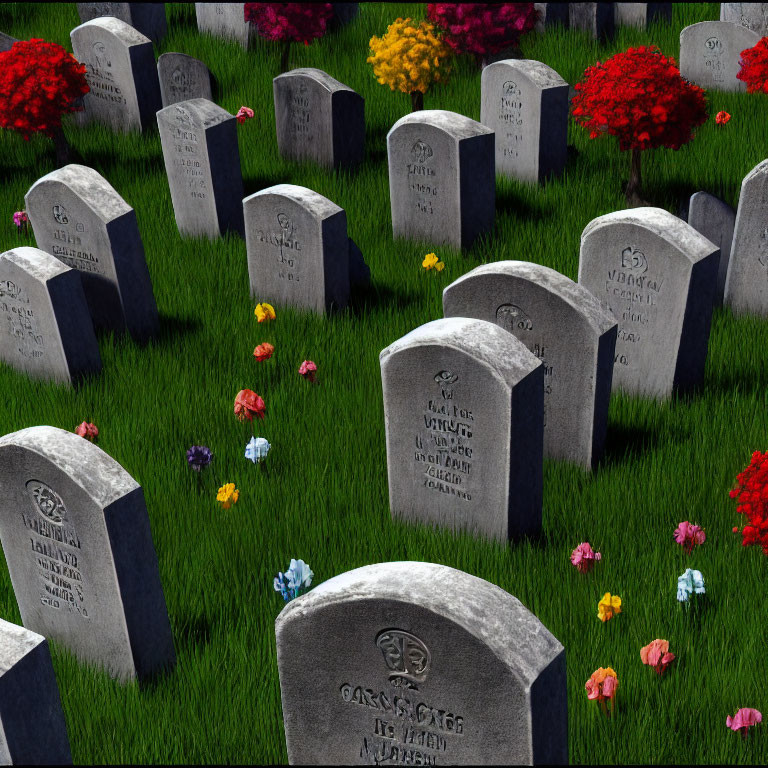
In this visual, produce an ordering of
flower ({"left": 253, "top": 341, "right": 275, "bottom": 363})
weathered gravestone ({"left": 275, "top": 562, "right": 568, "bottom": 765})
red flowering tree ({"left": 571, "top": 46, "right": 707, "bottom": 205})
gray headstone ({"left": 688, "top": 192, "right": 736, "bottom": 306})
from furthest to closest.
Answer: red flowering tree ({"left": 571, "top": 46, "right": 707, "bottom": 205}), gray headstone ({"left": 688, "top": 192, "right": 736, "bottom": 306}), flower ({"left": 253, "top": 341, "right": 275, "bottom": 363}), weathered gravestone ({"left": 275, "top": 562, "right": 568, "bottom": 765})

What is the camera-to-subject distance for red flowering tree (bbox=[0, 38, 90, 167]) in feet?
29.8

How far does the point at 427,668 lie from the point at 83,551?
1.63 metres

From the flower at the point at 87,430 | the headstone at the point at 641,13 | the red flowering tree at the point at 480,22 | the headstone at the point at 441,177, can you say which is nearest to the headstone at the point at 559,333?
the flower at the point at 87,430

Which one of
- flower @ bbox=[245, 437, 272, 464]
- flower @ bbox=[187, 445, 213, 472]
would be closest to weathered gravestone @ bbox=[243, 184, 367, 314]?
flower @ bbox=[245, 437, 272, 464]

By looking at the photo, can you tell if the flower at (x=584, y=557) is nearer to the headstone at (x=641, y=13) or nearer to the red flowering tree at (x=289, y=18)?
the red flowering tree at (x=289, y=18)

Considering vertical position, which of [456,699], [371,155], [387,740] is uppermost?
[456,699]

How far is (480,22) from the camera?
10.1 meters

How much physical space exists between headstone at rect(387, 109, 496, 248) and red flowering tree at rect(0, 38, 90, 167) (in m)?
3.25

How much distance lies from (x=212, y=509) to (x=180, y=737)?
1540 mm

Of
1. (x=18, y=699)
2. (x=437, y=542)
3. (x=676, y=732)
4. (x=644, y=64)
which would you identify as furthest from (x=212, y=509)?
(x=644, y=64)

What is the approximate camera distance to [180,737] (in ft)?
11.8

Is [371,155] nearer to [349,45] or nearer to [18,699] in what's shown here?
[349,45]

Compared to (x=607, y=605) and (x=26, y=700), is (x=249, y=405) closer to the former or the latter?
(x=607, y=605)

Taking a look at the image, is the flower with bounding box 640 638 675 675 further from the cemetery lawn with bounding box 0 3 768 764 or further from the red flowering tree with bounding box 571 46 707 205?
the red flowering tree with bounding box 571 46 707 205
